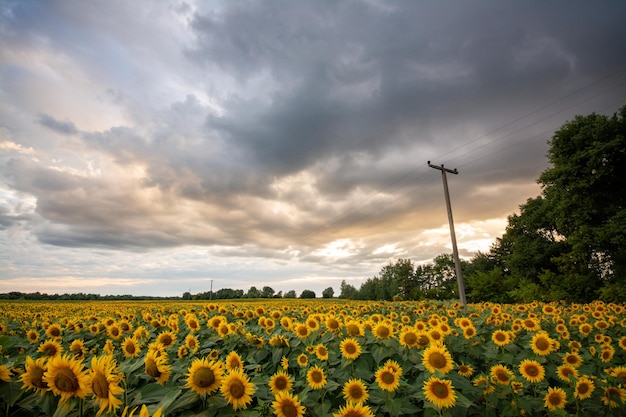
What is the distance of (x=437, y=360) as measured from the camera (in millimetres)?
3508

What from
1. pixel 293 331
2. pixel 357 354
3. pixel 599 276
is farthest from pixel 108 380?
pixel 599 276

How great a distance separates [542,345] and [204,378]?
5.20 meters

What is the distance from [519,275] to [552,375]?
4031 cm

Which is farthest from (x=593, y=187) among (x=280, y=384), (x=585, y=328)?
(x=280, y=384)

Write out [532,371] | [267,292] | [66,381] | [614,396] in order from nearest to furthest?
1. [66,381]
2. [614,396]
3. [532,371]
4. [267,292]

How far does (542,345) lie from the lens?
4906 mm

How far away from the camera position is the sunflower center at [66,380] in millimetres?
1690

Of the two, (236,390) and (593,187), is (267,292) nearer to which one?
(593,187)

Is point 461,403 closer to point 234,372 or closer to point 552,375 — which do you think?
point 234,372

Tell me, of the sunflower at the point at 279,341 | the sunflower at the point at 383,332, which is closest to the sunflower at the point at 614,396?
the sunflower at the point at 383,332

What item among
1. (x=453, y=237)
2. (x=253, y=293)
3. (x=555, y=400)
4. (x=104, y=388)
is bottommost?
(x=555, y=400)

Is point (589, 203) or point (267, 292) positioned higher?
point (589, 203)

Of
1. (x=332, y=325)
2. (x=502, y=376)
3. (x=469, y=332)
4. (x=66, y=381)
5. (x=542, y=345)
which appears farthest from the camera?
(x=469, y=332)

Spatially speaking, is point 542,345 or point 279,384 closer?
point 279,384
